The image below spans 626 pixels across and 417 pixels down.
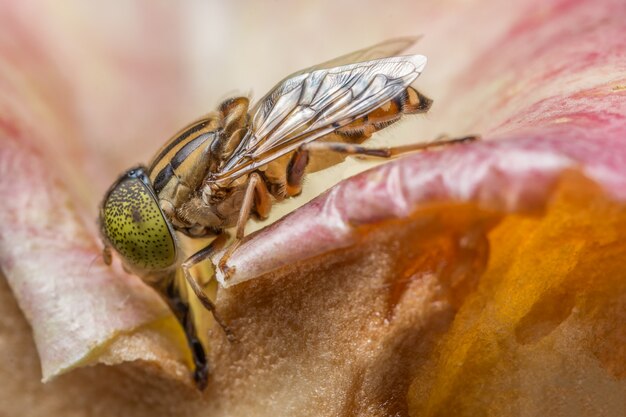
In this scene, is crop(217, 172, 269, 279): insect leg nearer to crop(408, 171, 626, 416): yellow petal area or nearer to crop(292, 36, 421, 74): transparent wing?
crop(292, 36, 421, 74): transparent wing

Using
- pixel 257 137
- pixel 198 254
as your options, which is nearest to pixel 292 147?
pixel 257 137

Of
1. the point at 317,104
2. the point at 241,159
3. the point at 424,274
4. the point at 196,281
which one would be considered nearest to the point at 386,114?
the point at 317,104

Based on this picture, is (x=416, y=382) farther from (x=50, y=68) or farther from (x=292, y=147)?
(x=50, y=68)

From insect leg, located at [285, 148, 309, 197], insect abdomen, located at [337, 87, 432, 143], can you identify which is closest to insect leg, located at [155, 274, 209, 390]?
insect leg, located at [285, 148, 309, 197]

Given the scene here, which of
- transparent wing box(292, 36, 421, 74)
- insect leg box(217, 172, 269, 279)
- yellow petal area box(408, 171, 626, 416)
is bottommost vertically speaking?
yellow petal area box(408, 171, 626, 416)

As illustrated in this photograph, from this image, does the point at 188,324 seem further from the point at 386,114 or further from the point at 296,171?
the point at 386,114
